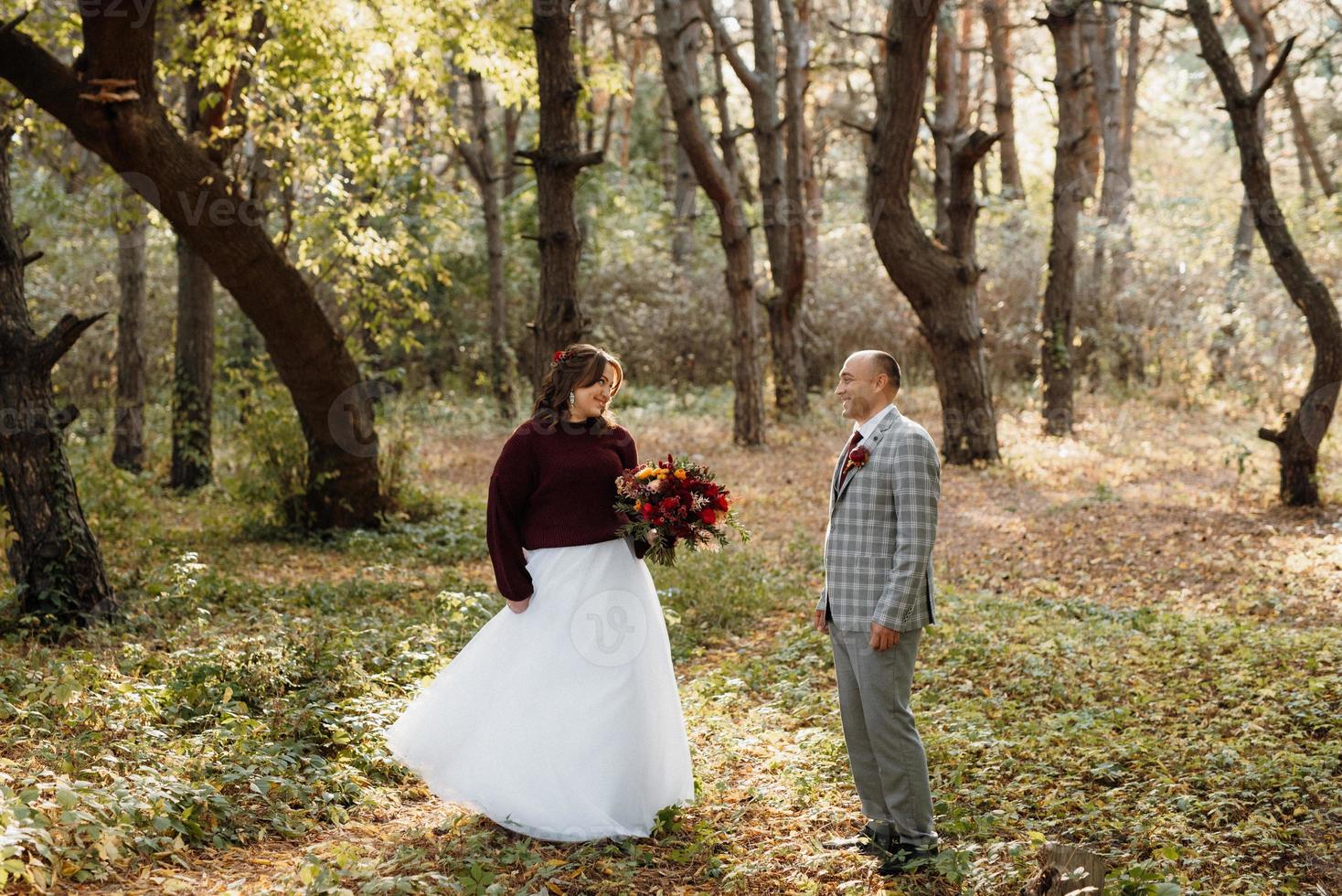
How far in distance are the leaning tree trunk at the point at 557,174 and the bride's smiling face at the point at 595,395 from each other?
4530mm

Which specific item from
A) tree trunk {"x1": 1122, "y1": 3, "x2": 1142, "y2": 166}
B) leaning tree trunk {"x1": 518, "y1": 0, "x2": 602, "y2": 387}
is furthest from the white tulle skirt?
tree trunk {"x1": 1122, "y1": 3, "x2": 1142, "y2": 166}

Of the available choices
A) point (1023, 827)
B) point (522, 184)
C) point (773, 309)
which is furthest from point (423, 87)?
point (522, 184)

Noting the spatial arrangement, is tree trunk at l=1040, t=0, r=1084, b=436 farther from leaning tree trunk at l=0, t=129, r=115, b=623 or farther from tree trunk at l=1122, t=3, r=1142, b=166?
leaning tree trunk at l=0, t=129, r=115, b=623

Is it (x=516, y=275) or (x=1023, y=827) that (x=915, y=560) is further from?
(x=516, y=275)

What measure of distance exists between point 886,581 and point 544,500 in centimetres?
156

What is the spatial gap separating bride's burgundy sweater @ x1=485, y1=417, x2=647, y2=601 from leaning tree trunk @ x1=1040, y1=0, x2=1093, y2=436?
1239cm

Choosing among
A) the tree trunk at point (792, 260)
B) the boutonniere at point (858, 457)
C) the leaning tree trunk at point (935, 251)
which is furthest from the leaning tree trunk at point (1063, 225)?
the boutonniere at point (858, 457)

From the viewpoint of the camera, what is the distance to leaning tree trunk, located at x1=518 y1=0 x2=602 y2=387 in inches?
385

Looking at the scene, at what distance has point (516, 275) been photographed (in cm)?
2558

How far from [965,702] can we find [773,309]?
503 inches

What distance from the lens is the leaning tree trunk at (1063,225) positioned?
15492mm

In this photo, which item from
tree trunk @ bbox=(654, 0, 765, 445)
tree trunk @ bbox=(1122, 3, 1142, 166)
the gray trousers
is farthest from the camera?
tree trunk @ bbox=(1122, 3, 1142, 166)

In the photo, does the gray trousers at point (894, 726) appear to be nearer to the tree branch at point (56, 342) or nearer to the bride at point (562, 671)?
the bride at point (562, 671)

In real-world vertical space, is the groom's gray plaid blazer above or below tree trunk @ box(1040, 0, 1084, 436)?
below
